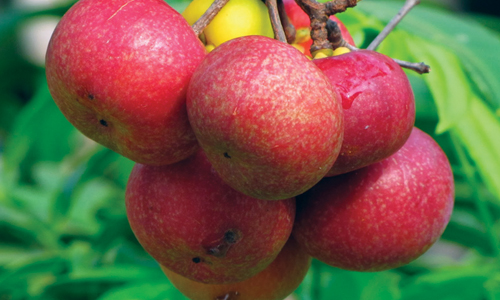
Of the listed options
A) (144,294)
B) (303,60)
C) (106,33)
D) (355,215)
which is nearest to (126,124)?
(106,33)

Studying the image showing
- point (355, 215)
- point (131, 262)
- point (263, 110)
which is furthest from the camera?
point (131, 262)

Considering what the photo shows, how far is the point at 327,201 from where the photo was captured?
0.68 m

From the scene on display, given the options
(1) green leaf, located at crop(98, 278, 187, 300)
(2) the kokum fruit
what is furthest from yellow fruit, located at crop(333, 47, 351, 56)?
(1) green leaf, located at crop(98, 278, 187, 300)

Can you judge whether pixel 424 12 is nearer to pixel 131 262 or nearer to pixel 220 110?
pixel 220 110

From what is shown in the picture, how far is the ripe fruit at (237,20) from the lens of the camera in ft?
2.13

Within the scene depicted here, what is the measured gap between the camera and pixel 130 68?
532 millimetres

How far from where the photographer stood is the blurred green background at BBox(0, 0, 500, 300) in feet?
2.89

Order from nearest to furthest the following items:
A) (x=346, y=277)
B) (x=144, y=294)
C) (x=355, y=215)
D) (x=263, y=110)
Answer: (x=263, y=110)
(x=355, y=215)
(x=144, y=294)
(x=346, y=277)

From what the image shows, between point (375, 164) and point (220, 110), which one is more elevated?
point (220, 110)

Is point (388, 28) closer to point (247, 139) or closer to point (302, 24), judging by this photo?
point (302, 24)

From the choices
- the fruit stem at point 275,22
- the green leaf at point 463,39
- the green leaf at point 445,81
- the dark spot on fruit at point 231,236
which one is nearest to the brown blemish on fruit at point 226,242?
the dark spot on fruit at point 231,236

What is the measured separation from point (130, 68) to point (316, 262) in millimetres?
834

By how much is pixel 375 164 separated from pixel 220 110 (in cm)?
27

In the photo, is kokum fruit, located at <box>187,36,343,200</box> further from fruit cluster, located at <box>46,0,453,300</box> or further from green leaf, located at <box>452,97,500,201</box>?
green leaf, located at <box>452,97,500,201</box>
